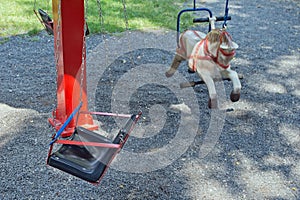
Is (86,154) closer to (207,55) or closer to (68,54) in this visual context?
(68,54)

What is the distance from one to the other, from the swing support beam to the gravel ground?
364 millimetres

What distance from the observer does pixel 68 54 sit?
263 cm

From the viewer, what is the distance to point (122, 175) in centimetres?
265

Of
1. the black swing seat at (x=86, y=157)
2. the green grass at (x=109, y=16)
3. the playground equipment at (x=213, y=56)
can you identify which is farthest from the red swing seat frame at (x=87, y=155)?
the green grass at (x=109, y=16)

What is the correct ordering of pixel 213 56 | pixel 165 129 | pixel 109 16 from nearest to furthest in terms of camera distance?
pixel 213 56 → pixel 165 129 → pixel 109 16

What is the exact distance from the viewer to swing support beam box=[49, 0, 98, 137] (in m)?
2.50

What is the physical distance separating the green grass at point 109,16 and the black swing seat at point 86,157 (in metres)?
3.05

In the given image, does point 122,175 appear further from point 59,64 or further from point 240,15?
point 240,15

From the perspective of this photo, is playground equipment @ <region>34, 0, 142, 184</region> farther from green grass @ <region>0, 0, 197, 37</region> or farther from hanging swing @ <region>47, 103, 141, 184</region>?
green grass @ <region>0, 0, 197, 37</region>

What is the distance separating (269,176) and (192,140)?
25.0 inches

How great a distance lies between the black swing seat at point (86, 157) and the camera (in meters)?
2.02

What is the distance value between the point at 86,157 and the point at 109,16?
13.6 feet

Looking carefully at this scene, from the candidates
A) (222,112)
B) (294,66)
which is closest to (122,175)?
(222,112)

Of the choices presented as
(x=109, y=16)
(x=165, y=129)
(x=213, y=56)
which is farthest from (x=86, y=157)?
(x=109, y=16)
